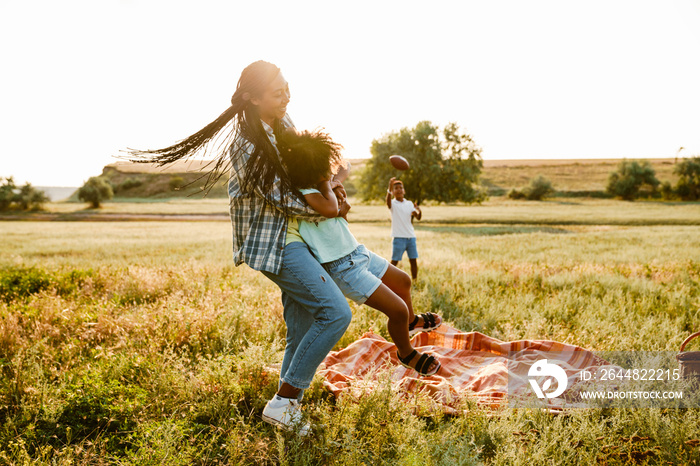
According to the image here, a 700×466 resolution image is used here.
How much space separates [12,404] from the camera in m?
3.58

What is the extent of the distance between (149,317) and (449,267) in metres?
7.01

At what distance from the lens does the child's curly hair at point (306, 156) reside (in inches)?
117

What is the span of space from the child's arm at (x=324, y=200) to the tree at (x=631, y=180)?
83354mm

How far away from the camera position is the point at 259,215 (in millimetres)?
3129

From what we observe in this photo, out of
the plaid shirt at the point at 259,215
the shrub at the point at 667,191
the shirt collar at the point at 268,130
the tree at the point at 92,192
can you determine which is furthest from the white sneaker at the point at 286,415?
the shrub at the point at 667,191

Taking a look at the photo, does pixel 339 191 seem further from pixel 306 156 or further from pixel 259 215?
pixel 259 215

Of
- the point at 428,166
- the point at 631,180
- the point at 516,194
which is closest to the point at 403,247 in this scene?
the point at 428,166

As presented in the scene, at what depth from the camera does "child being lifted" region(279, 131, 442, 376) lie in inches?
117

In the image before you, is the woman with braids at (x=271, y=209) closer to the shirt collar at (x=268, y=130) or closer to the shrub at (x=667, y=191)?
the shirt collar at (x=268, y=130)

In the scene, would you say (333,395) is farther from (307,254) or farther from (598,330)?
(598,330)

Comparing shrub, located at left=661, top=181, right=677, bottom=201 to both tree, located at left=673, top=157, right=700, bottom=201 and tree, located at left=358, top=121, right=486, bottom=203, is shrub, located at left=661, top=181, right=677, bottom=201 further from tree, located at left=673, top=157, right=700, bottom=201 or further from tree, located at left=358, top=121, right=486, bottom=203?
tree, located at left=358, top=121, right=486, bottom=203

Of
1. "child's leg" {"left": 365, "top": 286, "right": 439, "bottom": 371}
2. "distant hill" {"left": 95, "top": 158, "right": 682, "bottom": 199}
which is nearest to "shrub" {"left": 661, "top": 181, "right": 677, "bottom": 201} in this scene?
"distant hill" {"left": 95, "top": 158, "right": 682, "bottom": 199}

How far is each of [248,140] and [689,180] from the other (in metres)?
88.9

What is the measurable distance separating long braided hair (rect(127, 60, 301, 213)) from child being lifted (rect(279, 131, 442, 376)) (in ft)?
0.43
